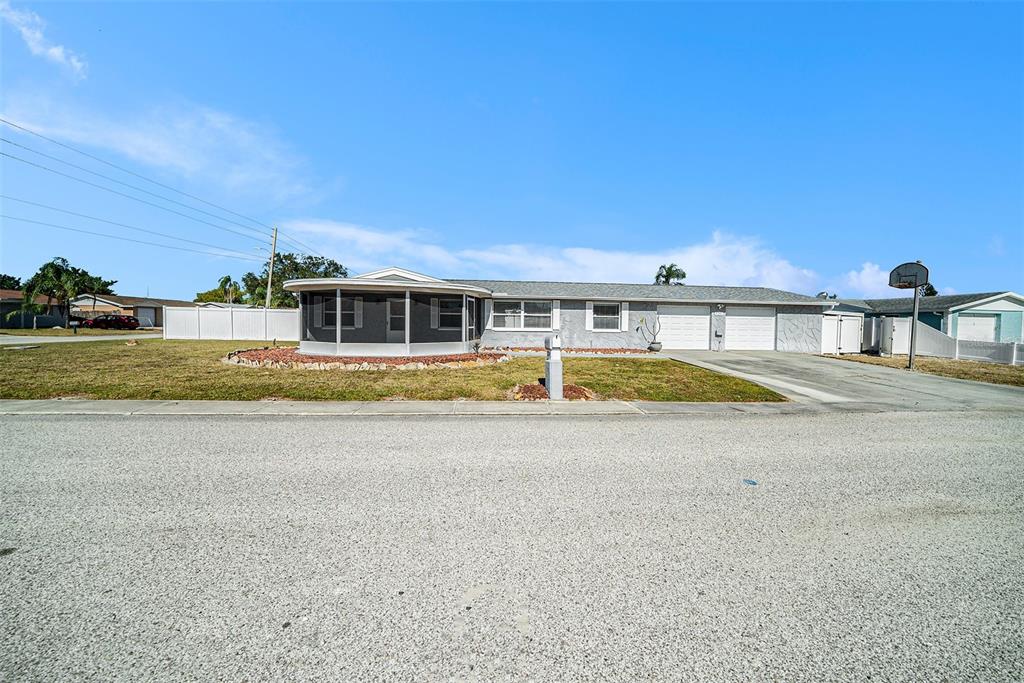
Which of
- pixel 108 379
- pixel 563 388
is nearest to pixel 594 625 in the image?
pixel 563 388

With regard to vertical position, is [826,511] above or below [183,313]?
below

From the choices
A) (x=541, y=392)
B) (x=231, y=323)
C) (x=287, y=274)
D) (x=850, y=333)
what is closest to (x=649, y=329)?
(x=850, y=333)

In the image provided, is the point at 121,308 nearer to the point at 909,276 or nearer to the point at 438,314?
the point at 438,314

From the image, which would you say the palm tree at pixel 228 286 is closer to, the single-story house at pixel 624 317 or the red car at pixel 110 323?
the red car at pixel 110 323

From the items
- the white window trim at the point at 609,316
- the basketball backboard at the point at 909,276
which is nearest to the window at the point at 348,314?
the white window trim at the point at 609,316

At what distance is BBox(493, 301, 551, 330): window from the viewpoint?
23.0 m

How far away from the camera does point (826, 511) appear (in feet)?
13.8

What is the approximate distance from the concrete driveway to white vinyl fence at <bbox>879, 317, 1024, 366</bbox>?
6.75m

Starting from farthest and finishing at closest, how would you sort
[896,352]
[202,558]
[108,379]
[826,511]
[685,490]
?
[896,352] < [108,379] < [685,490] < [826,511] < [202,558]

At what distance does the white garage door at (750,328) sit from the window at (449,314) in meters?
14.0

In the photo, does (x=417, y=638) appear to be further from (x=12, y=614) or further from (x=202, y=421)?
(x=202, y=421)

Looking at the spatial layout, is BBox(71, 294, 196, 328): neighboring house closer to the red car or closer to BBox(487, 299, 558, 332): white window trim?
the red car

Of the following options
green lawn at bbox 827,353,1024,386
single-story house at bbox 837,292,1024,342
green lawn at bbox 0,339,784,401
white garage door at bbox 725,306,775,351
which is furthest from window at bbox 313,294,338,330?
single-story house at bbox 837,292,1024,342

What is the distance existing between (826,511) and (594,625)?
2943 millimetres
